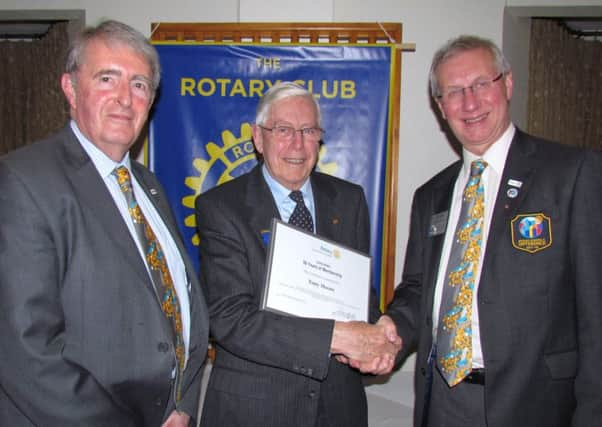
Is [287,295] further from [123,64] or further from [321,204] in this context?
[123,64]

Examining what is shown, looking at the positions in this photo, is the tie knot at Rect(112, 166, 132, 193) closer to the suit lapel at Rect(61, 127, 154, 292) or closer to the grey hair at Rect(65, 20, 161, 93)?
the suit lapel at Rect(61, 127, 154, 292)

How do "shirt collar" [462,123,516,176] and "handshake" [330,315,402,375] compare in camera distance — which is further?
"shirt collar" [462,123,516,176]

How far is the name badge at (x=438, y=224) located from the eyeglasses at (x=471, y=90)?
1.58ft

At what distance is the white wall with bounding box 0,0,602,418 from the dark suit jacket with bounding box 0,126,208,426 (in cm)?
229

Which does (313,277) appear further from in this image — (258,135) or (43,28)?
(43,28)

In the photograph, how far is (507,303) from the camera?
70.4 inches

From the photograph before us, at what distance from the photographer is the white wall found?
3.48 metres

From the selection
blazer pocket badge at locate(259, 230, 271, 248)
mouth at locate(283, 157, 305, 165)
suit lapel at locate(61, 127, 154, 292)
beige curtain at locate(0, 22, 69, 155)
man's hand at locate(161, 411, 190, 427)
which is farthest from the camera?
beige curtain at locate(0, 22, 69, 155)

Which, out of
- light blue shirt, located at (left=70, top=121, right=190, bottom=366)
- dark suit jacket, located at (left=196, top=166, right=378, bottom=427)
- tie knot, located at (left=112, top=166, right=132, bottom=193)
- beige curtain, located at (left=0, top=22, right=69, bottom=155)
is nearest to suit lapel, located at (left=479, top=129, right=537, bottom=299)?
dark suit jacket, located at (left=196, top=166, right=378, bottom=427)

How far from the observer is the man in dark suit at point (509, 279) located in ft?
5.69

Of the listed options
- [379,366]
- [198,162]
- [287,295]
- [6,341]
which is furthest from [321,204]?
[198,162]

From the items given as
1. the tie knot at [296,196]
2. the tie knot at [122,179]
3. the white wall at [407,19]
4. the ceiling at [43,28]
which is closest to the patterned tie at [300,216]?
the tie knot at [296,196]

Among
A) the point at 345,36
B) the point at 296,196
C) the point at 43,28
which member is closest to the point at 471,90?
the point at 296,196

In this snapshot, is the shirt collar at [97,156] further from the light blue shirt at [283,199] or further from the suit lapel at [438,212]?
the suit lapel at [438,212]
